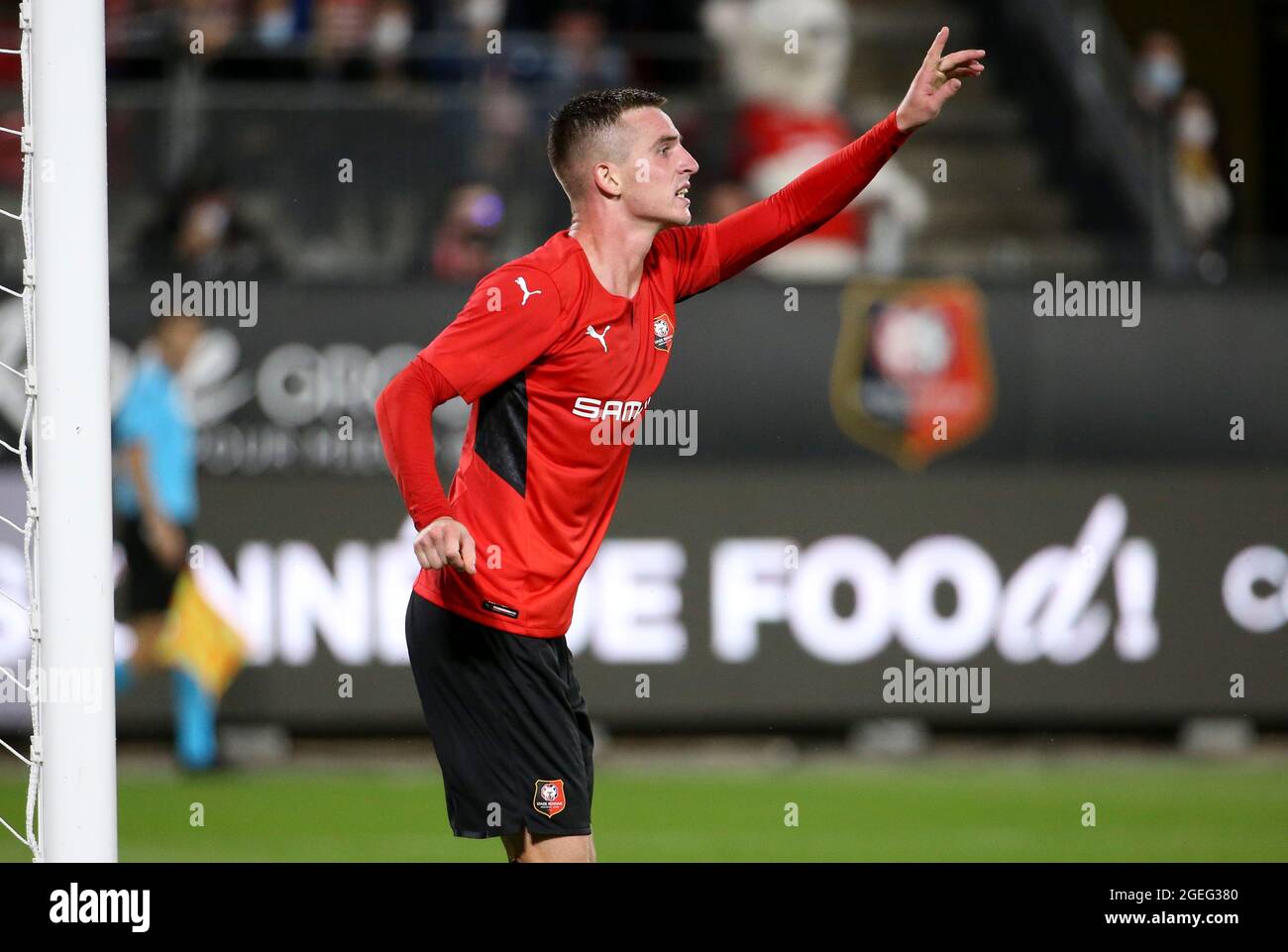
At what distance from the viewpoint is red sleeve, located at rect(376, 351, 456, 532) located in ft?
15.1

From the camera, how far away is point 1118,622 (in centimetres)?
962

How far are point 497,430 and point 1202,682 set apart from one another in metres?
5.80

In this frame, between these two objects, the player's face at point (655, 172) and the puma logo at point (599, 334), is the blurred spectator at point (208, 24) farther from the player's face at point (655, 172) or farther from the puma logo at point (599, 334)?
the puma logo at point (599, 334)

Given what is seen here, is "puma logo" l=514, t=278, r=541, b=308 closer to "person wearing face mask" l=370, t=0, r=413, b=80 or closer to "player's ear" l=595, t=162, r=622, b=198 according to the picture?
"player's ear" l=595, t=162, r=622, b=198

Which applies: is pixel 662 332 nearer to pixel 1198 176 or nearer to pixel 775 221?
pixel 775 221

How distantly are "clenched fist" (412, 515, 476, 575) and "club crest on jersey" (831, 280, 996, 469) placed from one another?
5478mm

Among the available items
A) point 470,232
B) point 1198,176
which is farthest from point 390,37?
point 1198,176

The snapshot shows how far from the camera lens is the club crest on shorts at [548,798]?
480 centimetres

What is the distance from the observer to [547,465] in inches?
193

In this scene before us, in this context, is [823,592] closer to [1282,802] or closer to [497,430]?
[1282,802]

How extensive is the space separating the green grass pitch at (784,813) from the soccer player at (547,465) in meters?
2.56

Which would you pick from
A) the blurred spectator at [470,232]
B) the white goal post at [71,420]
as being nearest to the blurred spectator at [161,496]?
the blurred spectator at [470,232]
